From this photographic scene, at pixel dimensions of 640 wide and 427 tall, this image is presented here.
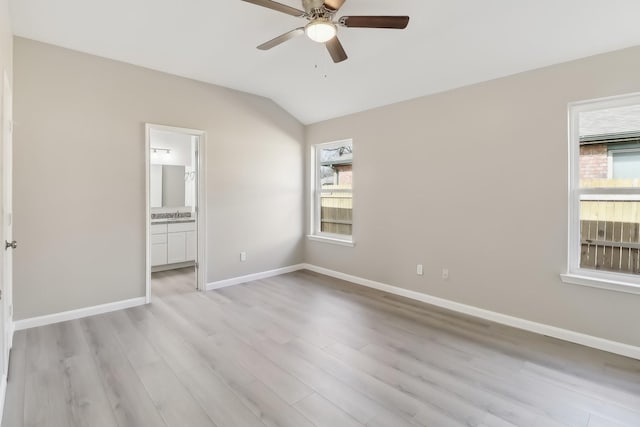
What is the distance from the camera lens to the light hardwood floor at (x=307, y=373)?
1911 millimetres

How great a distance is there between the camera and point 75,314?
3.33 meters

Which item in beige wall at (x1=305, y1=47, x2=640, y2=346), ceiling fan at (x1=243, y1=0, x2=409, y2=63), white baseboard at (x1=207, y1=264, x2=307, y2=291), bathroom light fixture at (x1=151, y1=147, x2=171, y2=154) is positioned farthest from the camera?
bathroom light fixture at (x1=151, y1=147, x2=171, y2=154)

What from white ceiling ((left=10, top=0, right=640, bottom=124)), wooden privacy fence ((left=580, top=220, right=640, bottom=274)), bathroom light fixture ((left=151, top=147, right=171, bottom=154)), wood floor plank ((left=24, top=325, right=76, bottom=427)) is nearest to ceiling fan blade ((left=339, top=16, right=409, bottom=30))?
white ceiling ((left=10, top=0, right=640, bottom=124))

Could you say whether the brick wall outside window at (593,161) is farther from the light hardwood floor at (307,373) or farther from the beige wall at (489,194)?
the light hardwood floor at (307,373)

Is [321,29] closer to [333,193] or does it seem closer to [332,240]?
[333,193]

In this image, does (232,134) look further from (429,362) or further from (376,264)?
(429,362)

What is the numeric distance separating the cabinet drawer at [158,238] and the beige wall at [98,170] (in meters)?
1.35

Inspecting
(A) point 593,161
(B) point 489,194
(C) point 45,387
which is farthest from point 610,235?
(C) point 45,387

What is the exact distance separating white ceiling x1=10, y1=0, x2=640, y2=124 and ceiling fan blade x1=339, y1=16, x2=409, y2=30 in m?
0.48

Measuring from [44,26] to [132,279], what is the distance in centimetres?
264

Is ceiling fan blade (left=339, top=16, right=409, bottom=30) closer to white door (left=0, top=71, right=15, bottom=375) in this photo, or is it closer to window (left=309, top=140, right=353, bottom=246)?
white door (left=0, top=71, right=15, bottom=375)

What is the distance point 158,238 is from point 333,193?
116 inches

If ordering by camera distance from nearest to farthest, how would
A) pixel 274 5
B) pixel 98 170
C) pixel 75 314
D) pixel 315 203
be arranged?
pixel 274 5, pixel 75 314, pixel 98 170, pixel 315 203

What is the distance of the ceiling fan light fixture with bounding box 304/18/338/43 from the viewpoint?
84.9 inches
